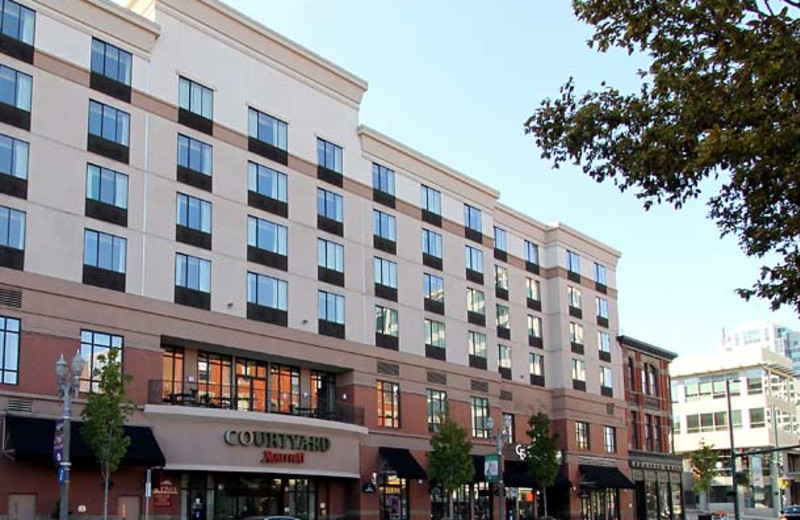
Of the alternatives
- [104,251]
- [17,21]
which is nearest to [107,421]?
[104,251]

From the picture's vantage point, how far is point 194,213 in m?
43.6

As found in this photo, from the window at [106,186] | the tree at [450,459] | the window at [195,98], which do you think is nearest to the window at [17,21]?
the window at [106,186]

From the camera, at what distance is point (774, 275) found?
19469mm

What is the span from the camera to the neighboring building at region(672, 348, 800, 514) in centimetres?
10419

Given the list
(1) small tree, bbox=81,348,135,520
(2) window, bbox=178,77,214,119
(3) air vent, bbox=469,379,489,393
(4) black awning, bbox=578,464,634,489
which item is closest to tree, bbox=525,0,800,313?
(1) small tree, bbox=81,348,135,520

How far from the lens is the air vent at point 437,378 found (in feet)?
185

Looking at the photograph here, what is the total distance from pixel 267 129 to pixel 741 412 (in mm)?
76657

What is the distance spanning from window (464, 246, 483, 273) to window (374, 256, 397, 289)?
7933mm

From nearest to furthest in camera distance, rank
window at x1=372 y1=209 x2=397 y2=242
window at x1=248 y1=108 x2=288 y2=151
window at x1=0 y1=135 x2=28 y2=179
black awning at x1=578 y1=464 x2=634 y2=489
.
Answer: window at x1=0 y1=135 x2=28 y2=179 < window at x1=248 y1=108 x2=288 y2=151 < window at x1=372 y1=209 x2=397 y2=242 < black awning at x1=578 y1=464 x2=634 y2=489

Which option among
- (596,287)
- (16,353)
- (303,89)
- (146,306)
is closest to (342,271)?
(303,89)

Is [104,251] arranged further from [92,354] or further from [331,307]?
[331,307]

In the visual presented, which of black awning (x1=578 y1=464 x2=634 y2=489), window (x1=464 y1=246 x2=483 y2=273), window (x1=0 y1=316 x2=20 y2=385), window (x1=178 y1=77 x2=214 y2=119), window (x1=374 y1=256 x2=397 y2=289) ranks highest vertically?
Answer: window (x1=178 y1=77 x2=214 y2=119)

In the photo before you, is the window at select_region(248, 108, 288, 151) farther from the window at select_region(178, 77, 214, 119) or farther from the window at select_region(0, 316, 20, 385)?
the window at select_region(0, 316, 20, 385)

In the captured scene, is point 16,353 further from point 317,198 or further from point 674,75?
point 674,75
